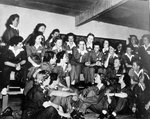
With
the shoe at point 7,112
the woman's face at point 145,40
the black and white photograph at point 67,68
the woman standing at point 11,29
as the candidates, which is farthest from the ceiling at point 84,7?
the shoe at point 7,112

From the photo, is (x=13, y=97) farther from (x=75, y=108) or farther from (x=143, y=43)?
(x=143, y=43)

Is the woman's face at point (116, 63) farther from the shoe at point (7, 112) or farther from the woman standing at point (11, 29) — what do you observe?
the shoe at point (7, 112)

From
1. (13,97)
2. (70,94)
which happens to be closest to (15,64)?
(13,97)

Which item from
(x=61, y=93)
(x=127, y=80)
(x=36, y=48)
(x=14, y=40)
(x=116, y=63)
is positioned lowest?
(x=61, y=93)

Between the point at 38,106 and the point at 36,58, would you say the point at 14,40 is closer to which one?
the point at 36,58

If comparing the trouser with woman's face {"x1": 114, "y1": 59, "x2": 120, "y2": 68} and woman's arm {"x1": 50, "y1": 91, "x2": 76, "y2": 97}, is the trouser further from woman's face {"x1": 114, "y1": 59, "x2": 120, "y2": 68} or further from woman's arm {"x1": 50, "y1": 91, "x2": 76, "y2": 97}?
woman's face {"x1": 114, "y1": 59, "x2": 120, "y2": 68}

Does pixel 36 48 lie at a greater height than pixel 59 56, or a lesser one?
greater

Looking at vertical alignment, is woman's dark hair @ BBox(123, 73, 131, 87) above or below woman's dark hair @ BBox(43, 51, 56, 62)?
below

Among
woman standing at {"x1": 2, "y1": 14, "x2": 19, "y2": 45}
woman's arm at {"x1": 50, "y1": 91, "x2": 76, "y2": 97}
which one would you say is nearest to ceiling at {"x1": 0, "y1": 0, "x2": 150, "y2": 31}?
woman standing at {"x1": 2, "y1": 14, "x2": 19, "y2": 45}

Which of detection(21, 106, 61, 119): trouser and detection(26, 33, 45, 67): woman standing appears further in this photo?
detection(26, 33, 45, 67): woman standing

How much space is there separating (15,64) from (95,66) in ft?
8.30

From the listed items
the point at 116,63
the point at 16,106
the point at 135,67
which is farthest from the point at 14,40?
the point at 135,67

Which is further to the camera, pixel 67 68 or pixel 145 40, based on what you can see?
pixel 145 40

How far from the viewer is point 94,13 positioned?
5.76 meters
